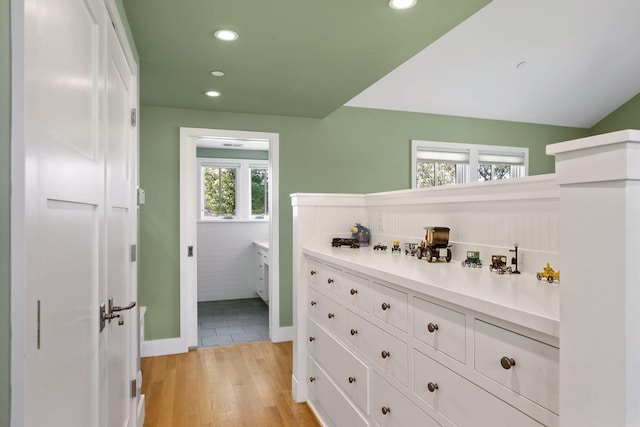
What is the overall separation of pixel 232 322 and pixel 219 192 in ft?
7.56

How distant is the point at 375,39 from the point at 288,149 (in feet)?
6.37

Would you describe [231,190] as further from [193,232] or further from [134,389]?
[134,389]

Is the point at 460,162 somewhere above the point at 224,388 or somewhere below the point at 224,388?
above

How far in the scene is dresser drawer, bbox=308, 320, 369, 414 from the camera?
1869mm

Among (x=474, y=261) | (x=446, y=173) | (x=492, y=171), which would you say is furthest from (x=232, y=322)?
(x=492, y=171)

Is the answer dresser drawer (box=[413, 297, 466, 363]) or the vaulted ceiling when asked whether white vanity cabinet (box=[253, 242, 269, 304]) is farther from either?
dresser drawer (box=[413, 297, 466, 363])

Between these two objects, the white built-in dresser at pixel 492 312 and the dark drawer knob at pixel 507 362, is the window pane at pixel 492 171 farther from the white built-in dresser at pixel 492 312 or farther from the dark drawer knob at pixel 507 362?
the dark drawer knob at pixel 507 362

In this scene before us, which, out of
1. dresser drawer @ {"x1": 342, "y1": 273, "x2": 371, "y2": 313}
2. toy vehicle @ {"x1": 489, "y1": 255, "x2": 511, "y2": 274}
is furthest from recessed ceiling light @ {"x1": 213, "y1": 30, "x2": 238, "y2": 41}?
toy vehicle @ {"x1": 489, "y1": 255, "x2": 511, "y2": 274}

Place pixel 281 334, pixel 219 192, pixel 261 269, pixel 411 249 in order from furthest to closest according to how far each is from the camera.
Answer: pixel 219 192, pixel 261 269, pixel 281 334, pixel 411 249

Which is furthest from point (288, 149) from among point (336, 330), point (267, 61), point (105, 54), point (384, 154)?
point (105, 54)

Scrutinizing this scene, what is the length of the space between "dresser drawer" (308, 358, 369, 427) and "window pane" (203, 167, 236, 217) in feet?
13.4

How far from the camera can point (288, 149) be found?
418 cm

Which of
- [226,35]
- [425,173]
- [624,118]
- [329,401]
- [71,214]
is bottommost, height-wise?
[329,401]

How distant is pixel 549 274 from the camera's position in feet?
4.58
